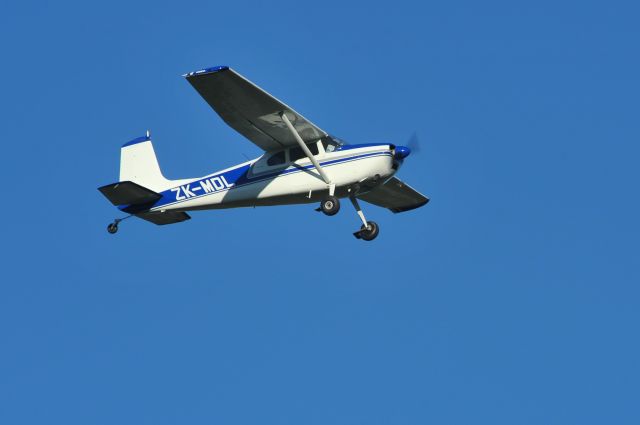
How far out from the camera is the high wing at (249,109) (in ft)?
64.0

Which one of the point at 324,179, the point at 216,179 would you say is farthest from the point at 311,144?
the point at 216,179

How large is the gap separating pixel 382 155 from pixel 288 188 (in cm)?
216

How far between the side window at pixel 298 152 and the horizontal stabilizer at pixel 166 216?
3.21 m

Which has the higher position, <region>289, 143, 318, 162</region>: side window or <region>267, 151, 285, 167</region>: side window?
<region>289, 143, 318, 162</region>: side window

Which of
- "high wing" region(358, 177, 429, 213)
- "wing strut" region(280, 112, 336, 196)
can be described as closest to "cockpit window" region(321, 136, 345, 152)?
"wing strut" region(280, 112, 336, 196)

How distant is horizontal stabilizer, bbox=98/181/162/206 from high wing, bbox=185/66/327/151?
2972mm

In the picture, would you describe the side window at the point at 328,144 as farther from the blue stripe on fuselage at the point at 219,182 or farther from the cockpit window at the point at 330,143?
the blue stripe on fuselage at the point at 219,182

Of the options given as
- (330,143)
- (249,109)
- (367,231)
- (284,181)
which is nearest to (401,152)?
(330,143)

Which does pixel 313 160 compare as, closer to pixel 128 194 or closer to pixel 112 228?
pixel 128 194

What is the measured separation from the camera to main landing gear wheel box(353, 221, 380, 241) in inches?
860

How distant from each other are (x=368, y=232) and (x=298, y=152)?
2298 mm

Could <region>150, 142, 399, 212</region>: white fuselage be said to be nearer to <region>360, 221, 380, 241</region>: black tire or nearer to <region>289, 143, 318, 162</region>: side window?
<region>289, 143, 318, 162</region>: side window

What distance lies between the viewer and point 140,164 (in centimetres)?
2434

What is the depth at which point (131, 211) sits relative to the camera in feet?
75.8
